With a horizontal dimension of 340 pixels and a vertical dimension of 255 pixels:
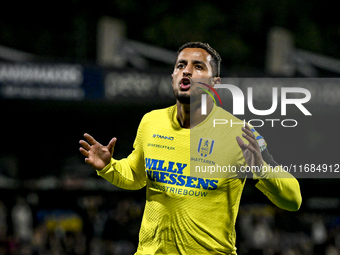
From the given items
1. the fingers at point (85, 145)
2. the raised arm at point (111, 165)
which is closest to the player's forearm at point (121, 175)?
the raised arm at point (111, 165)

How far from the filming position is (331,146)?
11.8 metres

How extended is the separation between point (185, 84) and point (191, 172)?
2.00 ft

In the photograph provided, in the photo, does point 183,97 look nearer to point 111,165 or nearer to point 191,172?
point 191,172

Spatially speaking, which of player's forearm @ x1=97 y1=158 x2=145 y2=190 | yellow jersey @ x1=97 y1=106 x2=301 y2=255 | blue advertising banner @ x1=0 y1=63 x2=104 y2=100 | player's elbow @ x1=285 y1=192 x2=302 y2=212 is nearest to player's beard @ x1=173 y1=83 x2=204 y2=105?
yellow jersey @ x1=97 y1=106 x2=301 y2=255

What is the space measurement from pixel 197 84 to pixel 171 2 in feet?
46.5

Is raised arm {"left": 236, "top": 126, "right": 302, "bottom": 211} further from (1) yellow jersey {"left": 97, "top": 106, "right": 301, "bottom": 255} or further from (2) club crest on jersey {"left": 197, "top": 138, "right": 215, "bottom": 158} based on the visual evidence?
(2) club crest on jersey {"left": 197, "top": 138, "right": 215, "bottom": 158}

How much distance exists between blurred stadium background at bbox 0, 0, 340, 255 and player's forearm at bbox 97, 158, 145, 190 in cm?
601

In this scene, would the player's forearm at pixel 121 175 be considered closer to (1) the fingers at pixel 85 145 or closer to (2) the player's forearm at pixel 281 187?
(1) the fingers at pixel 85 145

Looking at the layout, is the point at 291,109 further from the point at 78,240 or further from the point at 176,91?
the point at 176,91

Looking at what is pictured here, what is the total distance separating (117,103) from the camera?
13.3m

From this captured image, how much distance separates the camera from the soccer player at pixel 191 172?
3729 millimetres

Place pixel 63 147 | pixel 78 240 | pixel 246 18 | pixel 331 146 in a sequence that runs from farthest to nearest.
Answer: pixel 246 18
pixel 63 147
pixel 331 146
pixel 78 240

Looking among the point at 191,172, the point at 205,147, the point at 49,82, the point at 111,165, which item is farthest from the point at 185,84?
the point at 49,82

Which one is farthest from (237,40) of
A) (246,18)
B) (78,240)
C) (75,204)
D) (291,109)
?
(78,240)
